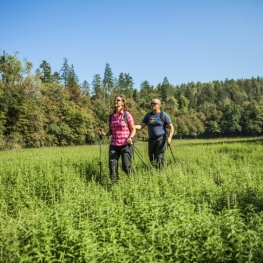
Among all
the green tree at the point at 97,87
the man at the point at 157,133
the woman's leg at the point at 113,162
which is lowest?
the woman's leg at the point at 113,162

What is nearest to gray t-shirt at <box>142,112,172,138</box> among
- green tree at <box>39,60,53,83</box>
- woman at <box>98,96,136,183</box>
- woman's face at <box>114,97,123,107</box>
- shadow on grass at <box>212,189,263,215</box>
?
woman at <box>98,96,136,183</box>

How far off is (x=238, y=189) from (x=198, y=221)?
84.8 inches

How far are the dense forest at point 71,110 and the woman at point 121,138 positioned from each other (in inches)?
977

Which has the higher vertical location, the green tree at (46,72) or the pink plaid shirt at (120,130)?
the green tree at (46,72)

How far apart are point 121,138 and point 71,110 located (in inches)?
1689

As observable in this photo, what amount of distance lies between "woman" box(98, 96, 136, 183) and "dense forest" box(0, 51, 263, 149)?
24.8 meters

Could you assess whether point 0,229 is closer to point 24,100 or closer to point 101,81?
point 24,100

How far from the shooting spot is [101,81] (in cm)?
8556

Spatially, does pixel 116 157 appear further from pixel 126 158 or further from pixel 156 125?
pixel 156 125

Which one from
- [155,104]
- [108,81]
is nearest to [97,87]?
[108,81]

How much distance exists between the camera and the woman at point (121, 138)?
668 centimetres

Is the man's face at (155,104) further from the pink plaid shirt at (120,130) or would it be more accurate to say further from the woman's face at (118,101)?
the woman's face at (118,101)

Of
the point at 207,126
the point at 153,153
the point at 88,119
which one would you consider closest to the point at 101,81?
the point at 88,119

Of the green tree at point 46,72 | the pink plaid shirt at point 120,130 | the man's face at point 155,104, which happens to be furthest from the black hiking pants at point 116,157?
the green tree at point 46,72
